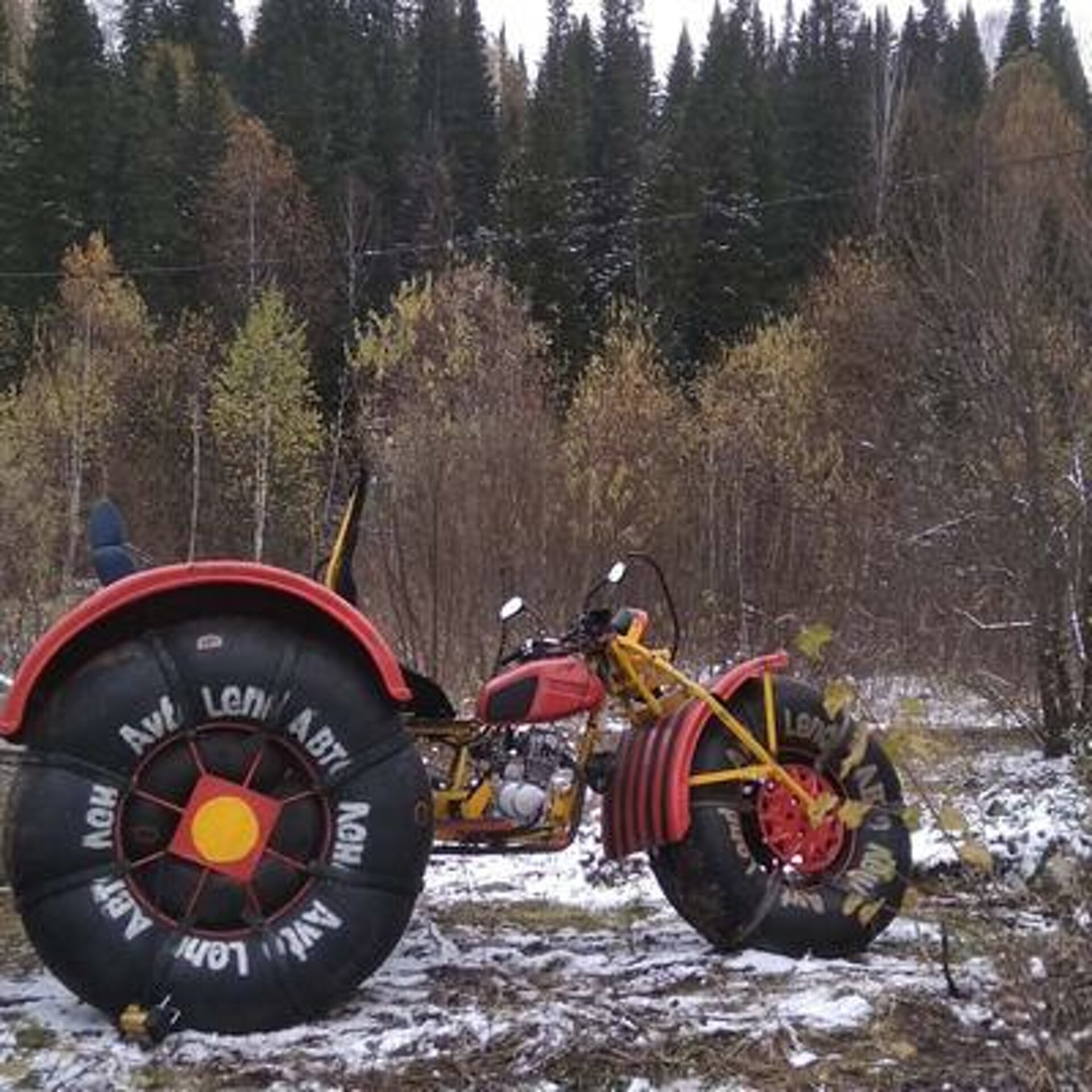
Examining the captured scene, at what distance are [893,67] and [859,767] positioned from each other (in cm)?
5274

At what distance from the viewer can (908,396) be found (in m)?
15.0

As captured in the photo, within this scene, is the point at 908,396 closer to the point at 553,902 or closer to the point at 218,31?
the point at 553,902

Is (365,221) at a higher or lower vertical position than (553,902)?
higher

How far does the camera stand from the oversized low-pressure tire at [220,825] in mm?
4113

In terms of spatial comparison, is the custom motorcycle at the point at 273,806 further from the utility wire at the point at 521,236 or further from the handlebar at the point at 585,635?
the utility wire at the point at 521,236

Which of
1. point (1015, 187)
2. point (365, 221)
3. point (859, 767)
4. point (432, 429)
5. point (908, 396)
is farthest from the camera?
point (365, 221)

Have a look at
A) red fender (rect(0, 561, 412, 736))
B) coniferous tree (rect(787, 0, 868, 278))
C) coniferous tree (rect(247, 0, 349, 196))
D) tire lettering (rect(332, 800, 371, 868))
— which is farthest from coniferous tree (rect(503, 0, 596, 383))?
tire lettering (rect(332, 800, 371, 868))

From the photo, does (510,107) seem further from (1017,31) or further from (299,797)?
(299,797)

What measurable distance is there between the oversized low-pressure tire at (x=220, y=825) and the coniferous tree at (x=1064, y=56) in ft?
52.2

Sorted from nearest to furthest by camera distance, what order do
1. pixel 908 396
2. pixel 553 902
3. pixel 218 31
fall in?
pixel 553 902 → pixel 908 396 → pixel 218 31

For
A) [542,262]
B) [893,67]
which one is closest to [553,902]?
[542,262]

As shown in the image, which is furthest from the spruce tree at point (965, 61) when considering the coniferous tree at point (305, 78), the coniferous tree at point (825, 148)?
the coniferous tree at point (305, 78)

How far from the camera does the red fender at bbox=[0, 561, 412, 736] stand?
13.7ft

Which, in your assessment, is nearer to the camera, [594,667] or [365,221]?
[594,667]
